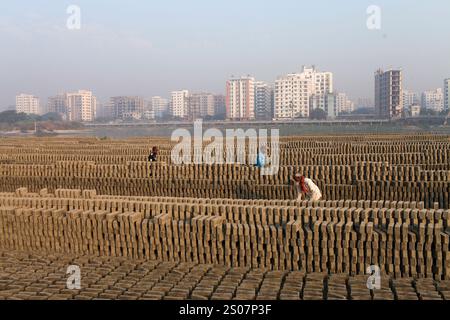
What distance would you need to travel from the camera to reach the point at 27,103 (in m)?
174

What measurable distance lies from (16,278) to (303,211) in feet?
13.1

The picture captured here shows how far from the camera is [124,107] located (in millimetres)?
168375

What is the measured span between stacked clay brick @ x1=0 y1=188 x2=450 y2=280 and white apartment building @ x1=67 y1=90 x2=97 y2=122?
150 metres

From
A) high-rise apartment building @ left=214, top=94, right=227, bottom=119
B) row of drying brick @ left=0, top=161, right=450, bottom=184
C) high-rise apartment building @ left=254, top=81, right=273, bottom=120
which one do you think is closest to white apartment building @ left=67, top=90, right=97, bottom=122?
high-rise apartment building @ left=214, top=94, right=227, bottom=119

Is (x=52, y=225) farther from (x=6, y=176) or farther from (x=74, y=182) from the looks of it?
(x=6, y=176)

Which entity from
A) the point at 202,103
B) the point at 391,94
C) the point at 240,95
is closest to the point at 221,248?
the point at 391,94

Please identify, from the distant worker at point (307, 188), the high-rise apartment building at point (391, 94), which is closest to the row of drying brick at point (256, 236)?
the distant worker at point (307, 188)

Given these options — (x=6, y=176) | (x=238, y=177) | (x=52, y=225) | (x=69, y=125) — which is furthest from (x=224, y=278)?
(x=69, y=125)

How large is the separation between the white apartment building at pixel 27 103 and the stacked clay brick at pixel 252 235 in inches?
6836

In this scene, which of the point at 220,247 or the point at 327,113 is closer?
the point at 220,247

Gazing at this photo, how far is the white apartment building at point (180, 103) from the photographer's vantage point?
6175 inches

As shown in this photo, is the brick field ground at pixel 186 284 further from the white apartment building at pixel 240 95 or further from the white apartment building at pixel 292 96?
the white apartment building at pixel 240 95

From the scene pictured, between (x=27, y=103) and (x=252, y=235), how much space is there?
7138 inches
